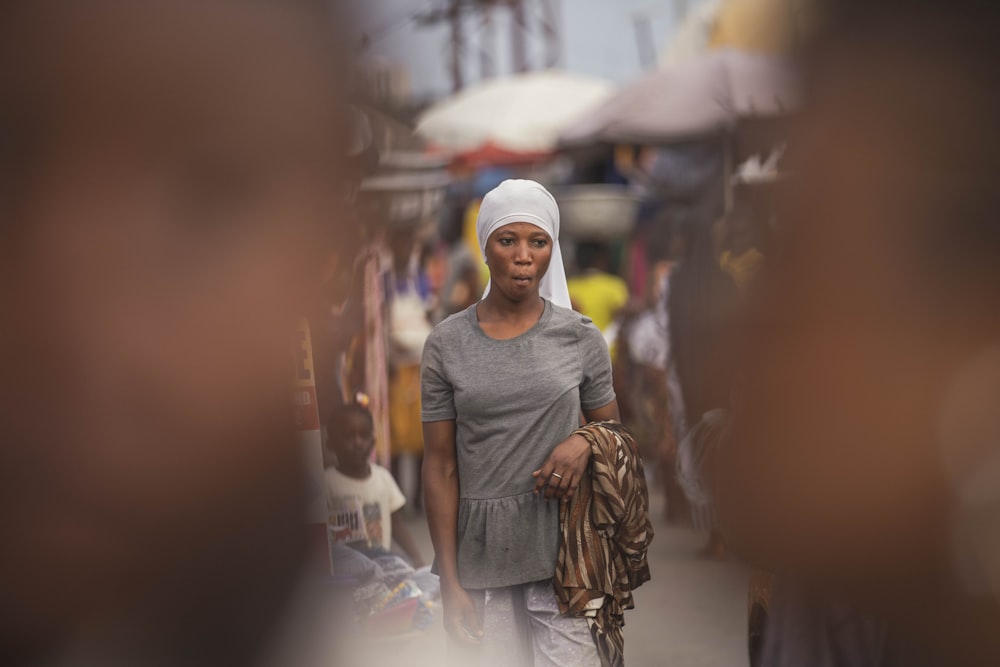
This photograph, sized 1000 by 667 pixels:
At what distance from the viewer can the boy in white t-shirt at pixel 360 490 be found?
391cm

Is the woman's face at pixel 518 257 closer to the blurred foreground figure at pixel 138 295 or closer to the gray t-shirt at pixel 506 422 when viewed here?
the gray t-shirt at pixel 506 422

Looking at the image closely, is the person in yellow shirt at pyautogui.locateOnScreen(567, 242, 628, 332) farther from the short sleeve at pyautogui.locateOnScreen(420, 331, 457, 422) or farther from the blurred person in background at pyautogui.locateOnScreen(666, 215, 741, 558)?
the short sleeve at pyautogui.locateOnScreen(420, 331, 457, 422)

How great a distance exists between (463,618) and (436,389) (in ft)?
1.53

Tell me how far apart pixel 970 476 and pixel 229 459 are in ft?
3.77

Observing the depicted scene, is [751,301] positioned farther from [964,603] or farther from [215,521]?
[215,521]

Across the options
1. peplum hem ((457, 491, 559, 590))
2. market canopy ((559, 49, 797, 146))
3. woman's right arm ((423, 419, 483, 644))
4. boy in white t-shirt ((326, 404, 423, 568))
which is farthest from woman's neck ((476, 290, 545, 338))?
market canopy ((559, 49, 797, 146))

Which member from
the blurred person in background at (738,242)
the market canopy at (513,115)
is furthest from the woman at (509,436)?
the market canopy at (513,115)

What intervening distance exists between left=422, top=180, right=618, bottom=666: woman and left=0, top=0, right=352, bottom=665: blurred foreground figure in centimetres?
79

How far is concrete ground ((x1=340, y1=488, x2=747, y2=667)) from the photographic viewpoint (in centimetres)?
394

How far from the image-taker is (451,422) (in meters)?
2.35

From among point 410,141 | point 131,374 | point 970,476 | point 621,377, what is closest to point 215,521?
point 131,374

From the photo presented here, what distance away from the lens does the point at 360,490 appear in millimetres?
4105

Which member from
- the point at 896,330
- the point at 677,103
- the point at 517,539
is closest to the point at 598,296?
the point at 677,103

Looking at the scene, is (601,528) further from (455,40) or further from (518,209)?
(455,40)
